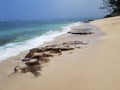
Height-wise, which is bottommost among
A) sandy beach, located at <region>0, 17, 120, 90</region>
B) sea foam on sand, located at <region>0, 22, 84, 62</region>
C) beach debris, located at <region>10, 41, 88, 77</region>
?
sea foam on sand, located at <region>0, 22, 84, 62</region>

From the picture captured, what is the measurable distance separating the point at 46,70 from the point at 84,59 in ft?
5.93

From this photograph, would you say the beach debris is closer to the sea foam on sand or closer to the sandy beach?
the sandy beach

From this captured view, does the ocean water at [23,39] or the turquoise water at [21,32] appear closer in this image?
the ocean water at [23,39]

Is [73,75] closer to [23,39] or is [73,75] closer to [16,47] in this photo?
[16,47]

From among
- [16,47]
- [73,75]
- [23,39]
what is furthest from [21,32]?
[73,75]

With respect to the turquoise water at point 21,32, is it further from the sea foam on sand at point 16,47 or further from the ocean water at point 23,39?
the sea foam on sand at point 16,47

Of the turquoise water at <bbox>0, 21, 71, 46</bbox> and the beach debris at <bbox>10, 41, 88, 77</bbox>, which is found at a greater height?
the beach debris at <bbox>10, 41, 88, 77</bbox>

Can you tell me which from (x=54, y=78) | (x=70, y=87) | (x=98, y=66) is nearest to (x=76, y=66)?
(x=98, y=66)

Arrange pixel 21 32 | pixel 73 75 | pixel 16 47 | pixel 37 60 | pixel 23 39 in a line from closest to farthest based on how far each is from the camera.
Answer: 1. pixel 73 75
2. pixel 37 60
3. pixel 16 47
4. pixel 23 39
5. pixel 21 32

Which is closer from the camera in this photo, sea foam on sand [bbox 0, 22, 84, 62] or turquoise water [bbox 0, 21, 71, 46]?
sea foam on sand [bbox 0, 22, 84, 62]

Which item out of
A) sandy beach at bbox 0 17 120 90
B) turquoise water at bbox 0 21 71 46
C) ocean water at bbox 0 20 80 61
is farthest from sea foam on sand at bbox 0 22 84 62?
sandy beach at bbox 0 17 120 90

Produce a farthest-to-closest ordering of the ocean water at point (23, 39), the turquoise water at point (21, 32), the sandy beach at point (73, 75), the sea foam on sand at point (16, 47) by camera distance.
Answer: the turquoise water at point (21, 32) < the ocean water at point (23, 39) < the sea foam on sand at point (16, 47) < the sandy beach at point (73, 75)

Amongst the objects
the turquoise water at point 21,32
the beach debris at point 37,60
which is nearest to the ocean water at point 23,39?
the turquoise water at point 21,32

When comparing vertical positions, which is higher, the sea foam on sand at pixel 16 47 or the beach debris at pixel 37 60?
the beach debris at pixel 37 60
